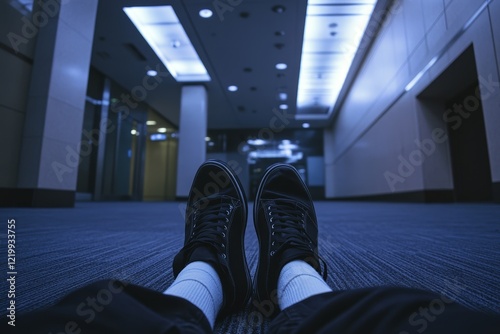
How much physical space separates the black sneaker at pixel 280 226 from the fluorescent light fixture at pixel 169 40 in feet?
15.4

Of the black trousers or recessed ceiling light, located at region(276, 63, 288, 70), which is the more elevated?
recessed ceiling light, located at region(276, 63, 288, 70)

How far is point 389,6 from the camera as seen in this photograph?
16.3ft

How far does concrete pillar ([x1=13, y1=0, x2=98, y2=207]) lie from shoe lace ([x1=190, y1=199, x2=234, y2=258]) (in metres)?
3.21

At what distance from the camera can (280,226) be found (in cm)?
71

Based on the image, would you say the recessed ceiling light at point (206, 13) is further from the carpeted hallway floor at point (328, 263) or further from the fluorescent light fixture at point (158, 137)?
the fluorescent light fixture at point (158, 137)

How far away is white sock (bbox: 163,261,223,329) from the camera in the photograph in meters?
0.43

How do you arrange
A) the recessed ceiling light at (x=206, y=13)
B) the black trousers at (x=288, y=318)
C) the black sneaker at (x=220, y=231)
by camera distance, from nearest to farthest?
the black trousers at (x=288, y=318)
the black sneaker at (x=220, y=231)
the recessed ceiling light at (x=206, y=13)

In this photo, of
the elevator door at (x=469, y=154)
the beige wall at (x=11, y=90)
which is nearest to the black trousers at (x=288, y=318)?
the beige wall at (x=11, y=90)

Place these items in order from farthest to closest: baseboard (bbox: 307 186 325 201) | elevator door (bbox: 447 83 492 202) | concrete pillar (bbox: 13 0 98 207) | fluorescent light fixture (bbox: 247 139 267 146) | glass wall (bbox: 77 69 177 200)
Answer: fluorescent light fixture (bbox: 247 139 267 146), baseboard (bbox: 307 186 325 201), glass wall (bbox: 77 69 177 200), elevator door (bbox: 447 83 492 202), concrete pillar (bbox: 13 0 98 207)

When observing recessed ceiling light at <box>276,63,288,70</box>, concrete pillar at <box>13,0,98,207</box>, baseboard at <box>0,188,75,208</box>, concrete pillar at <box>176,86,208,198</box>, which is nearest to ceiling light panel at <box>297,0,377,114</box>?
recessed ceiling light at <box>276,63,288,70</box>

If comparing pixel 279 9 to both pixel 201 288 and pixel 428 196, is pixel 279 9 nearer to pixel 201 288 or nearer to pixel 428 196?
pixel 428 196

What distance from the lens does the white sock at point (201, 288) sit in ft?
1.41

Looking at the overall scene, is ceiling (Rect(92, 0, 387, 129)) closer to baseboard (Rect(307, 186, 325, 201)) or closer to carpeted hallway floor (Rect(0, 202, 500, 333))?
carpeted hallway floor (Rect(0, 202, 500, 333))

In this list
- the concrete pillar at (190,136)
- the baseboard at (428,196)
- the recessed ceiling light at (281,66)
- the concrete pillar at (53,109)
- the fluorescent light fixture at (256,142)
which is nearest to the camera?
the concrete pillar at (53,109)
